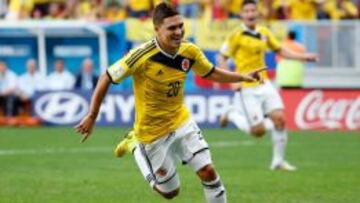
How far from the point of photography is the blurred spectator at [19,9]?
32156mm

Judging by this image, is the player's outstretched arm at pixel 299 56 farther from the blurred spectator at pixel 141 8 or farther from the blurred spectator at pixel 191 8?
the blurred spectator at pixel 191 8

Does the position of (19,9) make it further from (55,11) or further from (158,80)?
(158,80)

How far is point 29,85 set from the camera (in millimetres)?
30516

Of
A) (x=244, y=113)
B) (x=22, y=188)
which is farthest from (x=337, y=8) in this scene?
(x=22, y=188)

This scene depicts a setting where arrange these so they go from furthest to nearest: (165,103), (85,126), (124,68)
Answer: (165,103) → (124,68) → (85,126)

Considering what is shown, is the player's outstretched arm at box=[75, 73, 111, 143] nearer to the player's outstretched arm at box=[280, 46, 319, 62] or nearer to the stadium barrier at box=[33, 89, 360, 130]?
the player's outstretched arm at box=[280, 46, 319, 62]

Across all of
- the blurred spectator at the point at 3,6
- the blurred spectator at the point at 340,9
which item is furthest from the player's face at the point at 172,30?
the blurred spectator at the point at 3,6

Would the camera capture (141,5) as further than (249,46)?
Yes

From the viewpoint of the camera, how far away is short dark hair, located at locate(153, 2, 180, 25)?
11.3m

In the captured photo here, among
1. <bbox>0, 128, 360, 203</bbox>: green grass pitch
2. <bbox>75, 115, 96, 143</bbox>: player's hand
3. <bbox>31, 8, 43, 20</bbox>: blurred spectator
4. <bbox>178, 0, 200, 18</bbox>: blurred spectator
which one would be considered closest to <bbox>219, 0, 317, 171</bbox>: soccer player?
<bbox>0, 128, 360, 203</bbox>: green grass pitch

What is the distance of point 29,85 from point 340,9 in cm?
924

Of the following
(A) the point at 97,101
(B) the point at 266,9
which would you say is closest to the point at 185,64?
(A) the point at 97,101

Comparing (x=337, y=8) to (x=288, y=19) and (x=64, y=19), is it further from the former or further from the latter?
(x=64, y=19)

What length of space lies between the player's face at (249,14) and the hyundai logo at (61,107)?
38.5 feet
